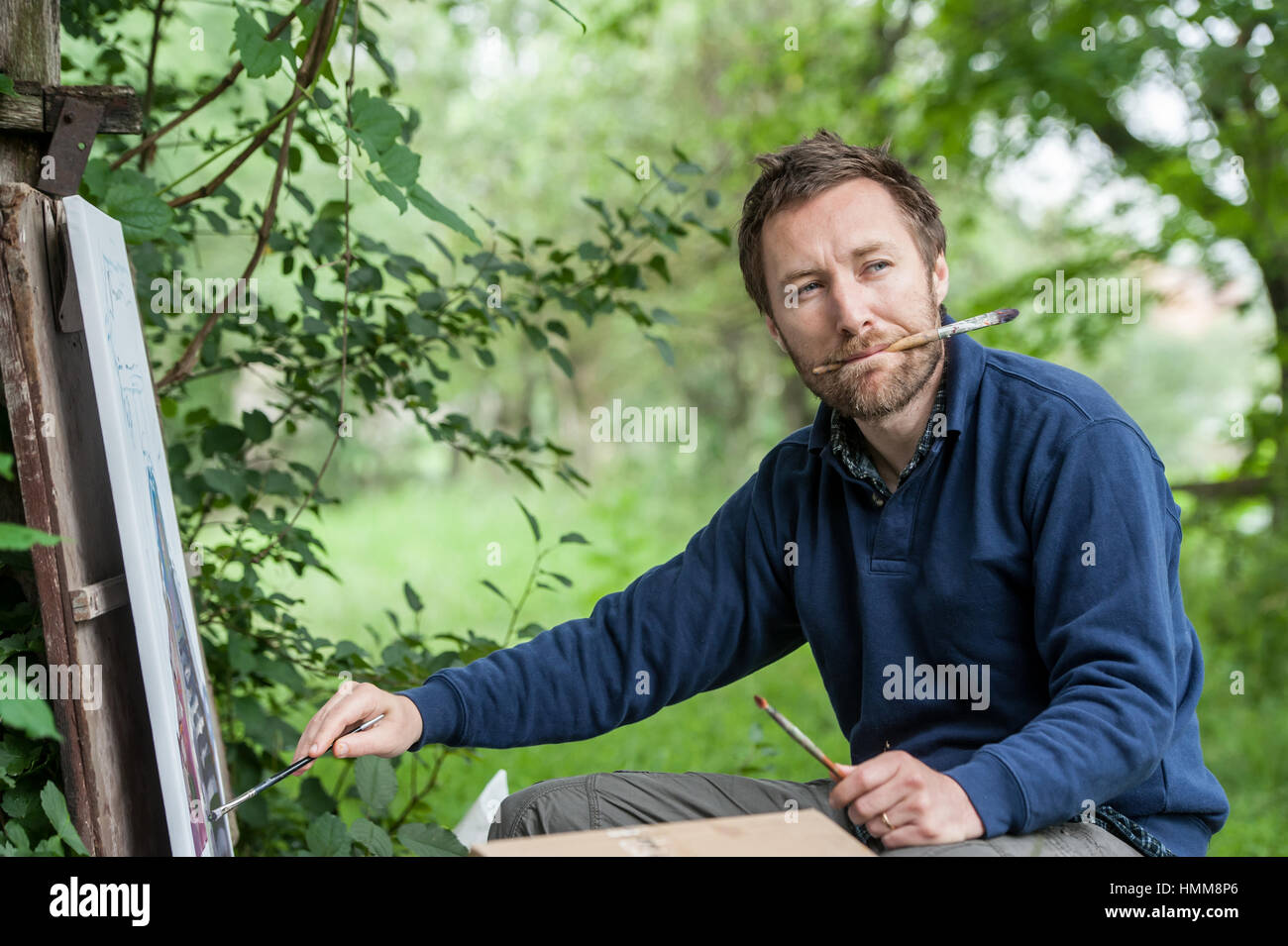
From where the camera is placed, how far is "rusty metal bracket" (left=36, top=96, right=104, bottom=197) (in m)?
1.79

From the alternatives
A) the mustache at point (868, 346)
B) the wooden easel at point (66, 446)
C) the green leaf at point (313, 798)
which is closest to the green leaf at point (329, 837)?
the wooden easel at point (66, 446)

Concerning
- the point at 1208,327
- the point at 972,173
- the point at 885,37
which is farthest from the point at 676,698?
the point at 1208,327

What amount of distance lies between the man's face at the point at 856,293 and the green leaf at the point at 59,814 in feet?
4.14

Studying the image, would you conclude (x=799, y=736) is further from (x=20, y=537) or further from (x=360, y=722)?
(x=20, y=537)

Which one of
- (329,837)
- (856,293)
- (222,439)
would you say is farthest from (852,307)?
(222,439)

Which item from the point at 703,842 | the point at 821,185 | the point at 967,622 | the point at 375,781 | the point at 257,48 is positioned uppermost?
the point at 257,48

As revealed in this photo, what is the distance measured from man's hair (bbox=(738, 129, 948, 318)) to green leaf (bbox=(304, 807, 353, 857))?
3.70ft

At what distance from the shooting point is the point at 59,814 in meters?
1.60

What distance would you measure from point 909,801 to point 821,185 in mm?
990

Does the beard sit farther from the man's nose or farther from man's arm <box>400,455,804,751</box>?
man's arm <box>400,455,804,751</box>

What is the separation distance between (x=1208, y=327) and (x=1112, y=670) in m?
23.7

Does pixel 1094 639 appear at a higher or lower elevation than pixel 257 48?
lower

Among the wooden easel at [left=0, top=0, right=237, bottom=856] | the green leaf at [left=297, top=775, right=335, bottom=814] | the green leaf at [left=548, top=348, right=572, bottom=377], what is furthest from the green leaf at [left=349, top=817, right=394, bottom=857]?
the green leaf at [left=548, top=348, right=572, bottom=377]
